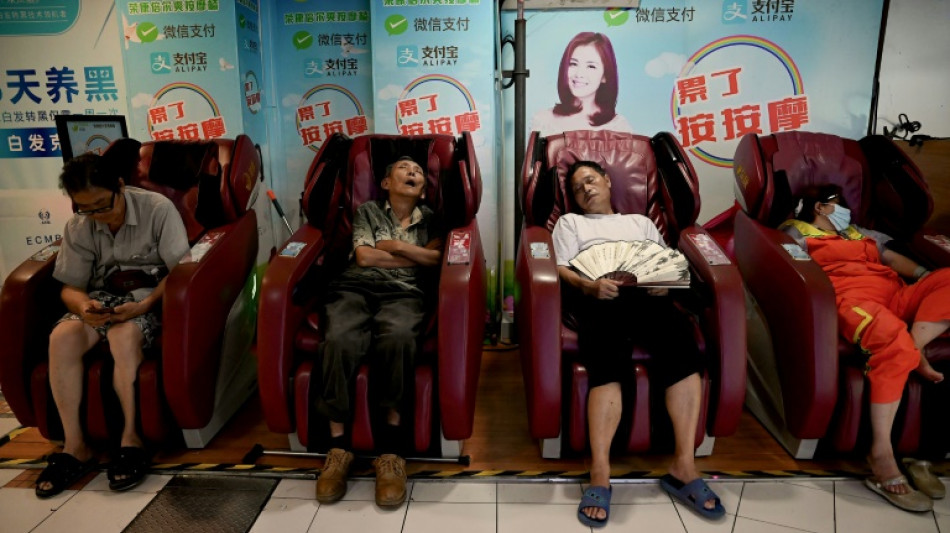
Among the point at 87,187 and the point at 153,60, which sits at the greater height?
the point at 153,60

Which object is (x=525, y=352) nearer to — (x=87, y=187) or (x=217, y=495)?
(x=217, y=495)

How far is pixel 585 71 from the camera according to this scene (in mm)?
3289

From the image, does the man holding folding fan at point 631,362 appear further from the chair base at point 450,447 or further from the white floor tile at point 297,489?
the white floor tile at point 297,489

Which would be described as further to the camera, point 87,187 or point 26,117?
point 26,117

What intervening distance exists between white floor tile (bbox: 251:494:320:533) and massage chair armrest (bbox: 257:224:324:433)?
254mm

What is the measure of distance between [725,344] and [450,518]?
1.10 m

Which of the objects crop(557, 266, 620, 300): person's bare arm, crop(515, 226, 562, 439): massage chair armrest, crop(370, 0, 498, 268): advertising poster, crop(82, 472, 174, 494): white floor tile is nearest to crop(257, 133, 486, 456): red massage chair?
crop(515, 226, 562, 439): massage chair armrest

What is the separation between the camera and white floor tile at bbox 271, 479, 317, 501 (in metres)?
1.94

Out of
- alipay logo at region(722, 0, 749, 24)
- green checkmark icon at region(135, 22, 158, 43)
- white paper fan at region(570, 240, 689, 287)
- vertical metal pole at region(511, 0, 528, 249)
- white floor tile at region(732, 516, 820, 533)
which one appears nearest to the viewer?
white floor tile at region(732, 516, 820, 533)

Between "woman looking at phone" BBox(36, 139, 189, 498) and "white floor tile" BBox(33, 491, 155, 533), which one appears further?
"woman looking at phone" BBox(36, 139, 189, 498)

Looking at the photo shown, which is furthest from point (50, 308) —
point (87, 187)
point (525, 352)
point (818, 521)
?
point (818, 521)

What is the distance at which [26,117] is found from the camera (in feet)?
11.6

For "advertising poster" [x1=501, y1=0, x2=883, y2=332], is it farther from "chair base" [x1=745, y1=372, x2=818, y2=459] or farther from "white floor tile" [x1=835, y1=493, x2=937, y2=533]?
"white floor tile" [x1=835, y1=493, x2=937, y2=533]

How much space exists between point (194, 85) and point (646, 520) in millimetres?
3067
